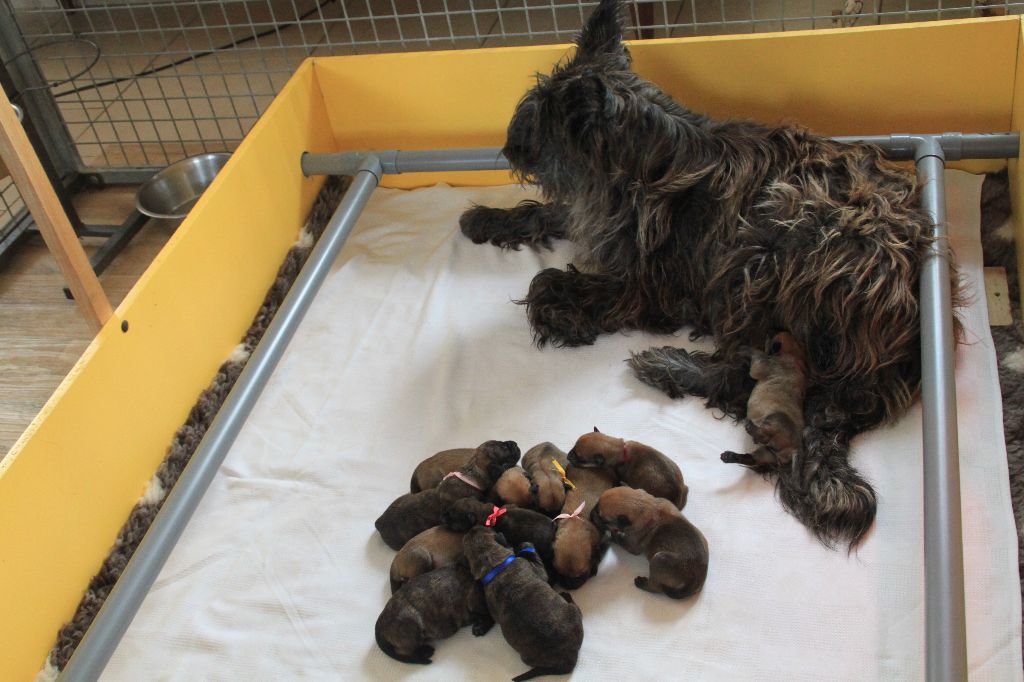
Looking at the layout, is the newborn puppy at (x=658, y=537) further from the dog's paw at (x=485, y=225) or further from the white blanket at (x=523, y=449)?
the dog's paw at (x=485, y=225)

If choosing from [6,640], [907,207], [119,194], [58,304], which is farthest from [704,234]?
[119,194]

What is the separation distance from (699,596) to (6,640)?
1193 millimetres

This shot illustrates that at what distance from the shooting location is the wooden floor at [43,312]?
2.41 metres

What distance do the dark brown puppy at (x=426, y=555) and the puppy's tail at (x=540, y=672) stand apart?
22 centimetres

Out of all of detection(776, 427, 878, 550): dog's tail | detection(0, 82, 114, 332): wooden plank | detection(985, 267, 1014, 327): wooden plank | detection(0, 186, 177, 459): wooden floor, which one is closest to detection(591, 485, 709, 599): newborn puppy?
detection(776, 427, 878, 550): dog's tail

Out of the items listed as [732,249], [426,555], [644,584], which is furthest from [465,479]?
[732,249]

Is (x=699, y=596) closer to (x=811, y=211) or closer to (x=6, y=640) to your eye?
(x=811, y=211)

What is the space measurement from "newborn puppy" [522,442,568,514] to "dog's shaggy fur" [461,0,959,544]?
342 mm

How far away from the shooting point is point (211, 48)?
2943mm

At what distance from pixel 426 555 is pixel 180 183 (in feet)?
5.82

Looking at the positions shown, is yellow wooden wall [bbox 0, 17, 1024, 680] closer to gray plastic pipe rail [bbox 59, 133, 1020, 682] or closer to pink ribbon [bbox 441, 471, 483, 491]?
gray plastic pipe rail [bbox 59, 133, 1020, 682]

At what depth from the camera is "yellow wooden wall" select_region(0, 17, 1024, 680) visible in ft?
5.77

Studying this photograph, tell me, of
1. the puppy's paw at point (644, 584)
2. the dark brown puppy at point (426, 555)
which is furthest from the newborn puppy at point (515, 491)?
the puppy's paw at point (644, 584)

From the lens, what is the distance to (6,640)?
5.39ft
